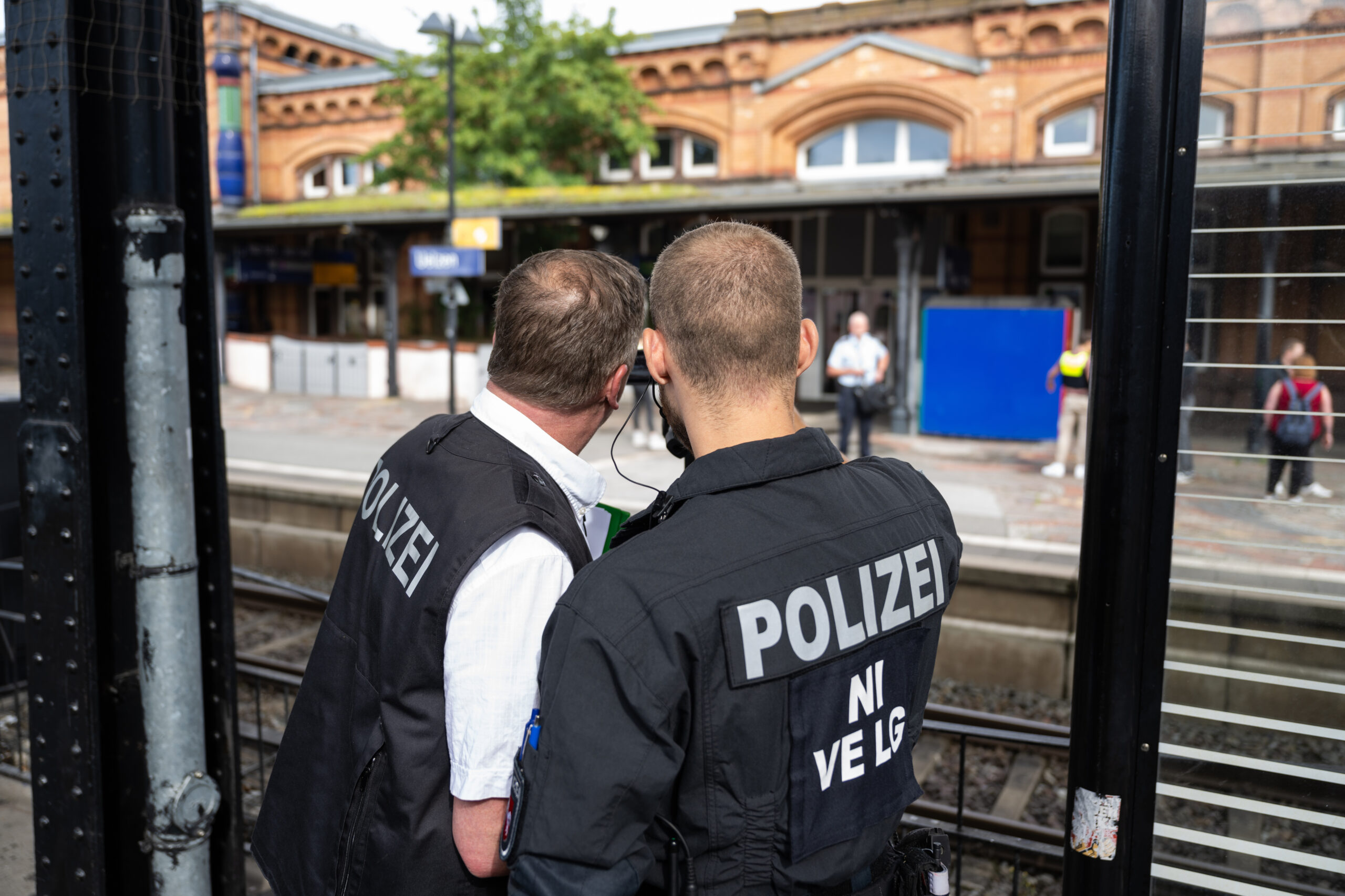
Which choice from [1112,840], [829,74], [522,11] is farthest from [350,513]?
[522,11]

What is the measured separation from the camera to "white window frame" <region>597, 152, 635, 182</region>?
2331 cm

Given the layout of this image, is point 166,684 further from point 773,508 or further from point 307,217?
point 307,217

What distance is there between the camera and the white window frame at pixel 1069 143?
18109mm

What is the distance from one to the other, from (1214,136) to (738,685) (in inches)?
51.1

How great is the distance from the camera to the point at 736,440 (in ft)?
4.89

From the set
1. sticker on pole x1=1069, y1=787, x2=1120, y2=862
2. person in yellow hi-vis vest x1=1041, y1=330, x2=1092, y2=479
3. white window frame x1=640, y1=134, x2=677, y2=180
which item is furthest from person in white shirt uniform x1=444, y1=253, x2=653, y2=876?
white window frame x1=640, y1=134, x2=677, y2=180

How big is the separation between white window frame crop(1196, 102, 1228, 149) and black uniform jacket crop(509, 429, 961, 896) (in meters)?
0.86

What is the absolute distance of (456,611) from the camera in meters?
1.52

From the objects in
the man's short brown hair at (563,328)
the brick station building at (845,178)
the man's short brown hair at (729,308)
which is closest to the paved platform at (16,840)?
the man's short brown hair at (563,328)

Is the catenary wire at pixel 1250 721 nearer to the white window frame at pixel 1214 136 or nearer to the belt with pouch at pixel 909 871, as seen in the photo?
the belt with pouch at pixel 909 871

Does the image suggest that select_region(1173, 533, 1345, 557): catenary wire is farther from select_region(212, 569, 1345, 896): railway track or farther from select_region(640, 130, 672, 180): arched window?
select_region(640, 130, 672, 180): arched window

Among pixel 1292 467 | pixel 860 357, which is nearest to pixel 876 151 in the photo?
pixel 860 357

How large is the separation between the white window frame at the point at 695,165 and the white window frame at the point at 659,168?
0.78 ft

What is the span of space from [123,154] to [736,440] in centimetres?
156
